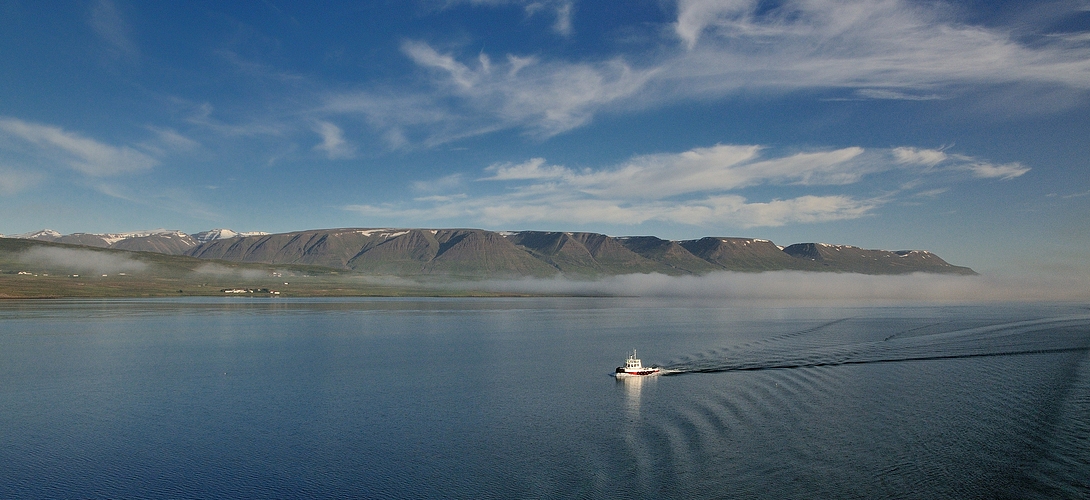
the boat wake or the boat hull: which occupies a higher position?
the boat wake

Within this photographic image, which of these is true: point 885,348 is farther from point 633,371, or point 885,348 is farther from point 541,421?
point 541,421

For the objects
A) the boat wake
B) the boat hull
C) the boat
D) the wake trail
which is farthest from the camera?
the boat wake

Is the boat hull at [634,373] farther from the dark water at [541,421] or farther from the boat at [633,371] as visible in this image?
the dark water at [541,421]

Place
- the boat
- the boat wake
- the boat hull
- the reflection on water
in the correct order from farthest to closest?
1. the boat wake
2. the boat
3. the boat hull
4. the reflection on water

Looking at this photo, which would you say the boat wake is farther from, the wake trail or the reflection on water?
the reflection on water

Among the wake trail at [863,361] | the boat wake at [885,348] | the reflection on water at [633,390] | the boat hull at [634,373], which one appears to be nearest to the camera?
the reflection on water at [633,390]

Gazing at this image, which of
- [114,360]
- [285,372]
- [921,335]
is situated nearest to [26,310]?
[114,360]

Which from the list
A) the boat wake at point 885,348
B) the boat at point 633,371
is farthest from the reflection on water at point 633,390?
the boat wake at point 885,348

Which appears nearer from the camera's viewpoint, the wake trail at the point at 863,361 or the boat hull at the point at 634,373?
the boat hull at the point at 634,373

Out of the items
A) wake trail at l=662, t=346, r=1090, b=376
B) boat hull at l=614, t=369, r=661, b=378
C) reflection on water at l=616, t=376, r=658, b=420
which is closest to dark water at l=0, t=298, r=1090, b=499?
reflection on water at l=616, t=376, r=658, b=420
